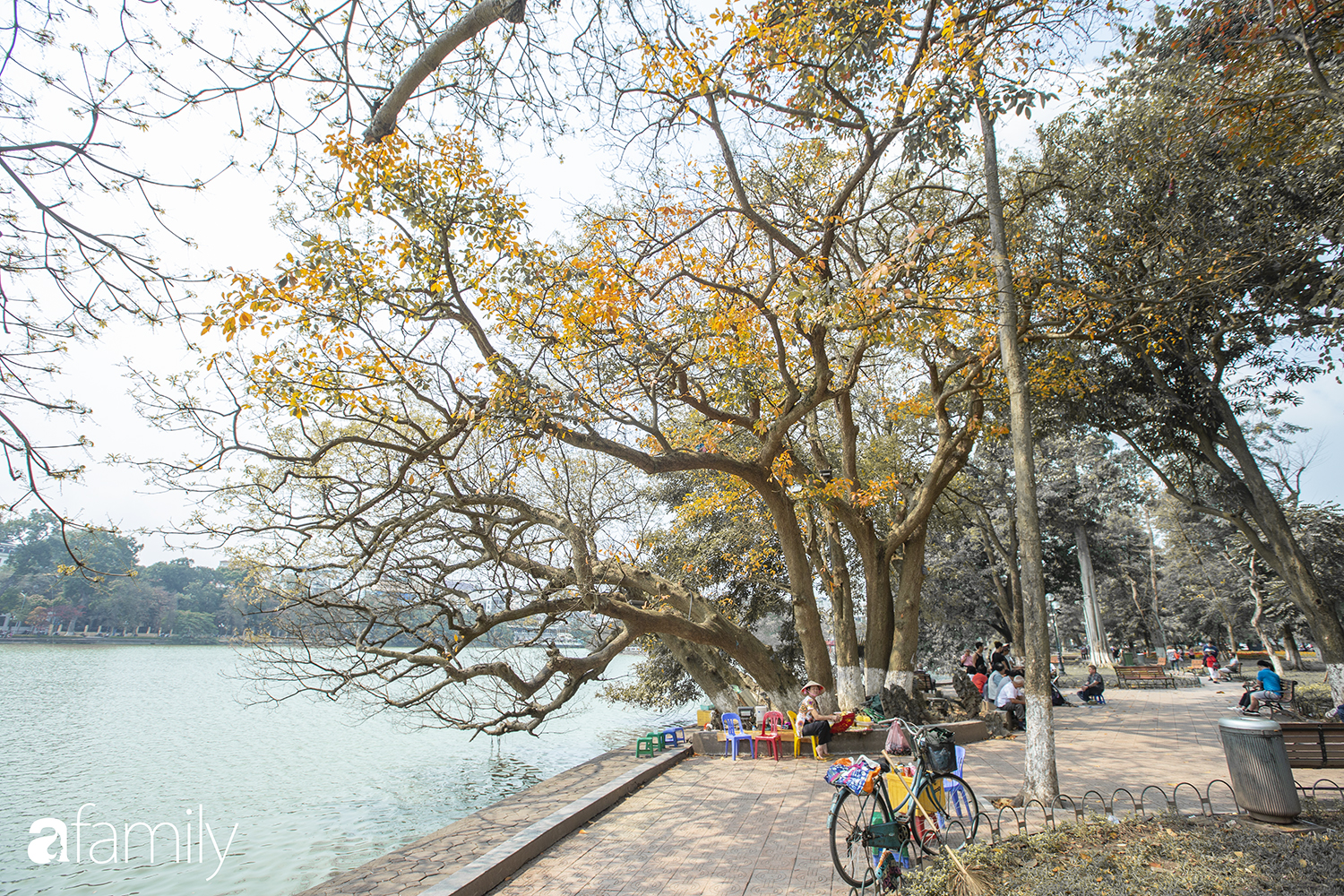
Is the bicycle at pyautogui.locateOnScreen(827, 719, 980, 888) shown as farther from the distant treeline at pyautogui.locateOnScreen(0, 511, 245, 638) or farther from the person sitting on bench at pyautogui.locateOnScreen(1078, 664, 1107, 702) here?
the distant treeline at pyautogui.locateOnScreen(0, 511, 245, 638)

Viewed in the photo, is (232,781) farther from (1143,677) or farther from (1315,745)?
(1143,677)

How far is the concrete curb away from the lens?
502 cm

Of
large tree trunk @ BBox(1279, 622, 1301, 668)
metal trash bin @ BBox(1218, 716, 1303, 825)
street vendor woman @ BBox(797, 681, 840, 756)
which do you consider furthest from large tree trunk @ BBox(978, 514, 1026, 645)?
metal trash bin @ BBox(1218, 716, 1303, 825)

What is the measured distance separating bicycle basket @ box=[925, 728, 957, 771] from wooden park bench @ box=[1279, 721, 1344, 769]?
4771 millimetres

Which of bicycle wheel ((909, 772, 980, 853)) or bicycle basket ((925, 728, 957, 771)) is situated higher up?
bicycle basket ((925, 728, 957, 771))

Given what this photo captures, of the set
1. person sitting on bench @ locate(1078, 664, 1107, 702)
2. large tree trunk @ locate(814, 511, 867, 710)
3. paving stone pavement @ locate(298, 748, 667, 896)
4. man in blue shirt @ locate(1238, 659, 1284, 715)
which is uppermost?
large tree trunk @ locate(814, 511, 867, 710)

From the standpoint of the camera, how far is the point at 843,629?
13.4 metres

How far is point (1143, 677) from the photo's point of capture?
2211 cm

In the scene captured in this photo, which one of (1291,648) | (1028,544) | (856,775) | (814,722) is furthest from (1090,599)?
(856,775)

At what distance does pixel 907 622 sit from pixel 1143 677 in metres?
14.5

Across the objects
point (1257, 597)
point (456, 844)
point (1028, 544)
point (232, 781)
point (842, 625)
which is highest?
point (1257, 597)

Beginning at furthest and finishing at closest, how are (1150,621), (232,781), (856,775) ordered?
(1150,621), (232,781), (856,775)

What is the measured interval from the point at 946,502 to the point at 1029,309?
341 inches

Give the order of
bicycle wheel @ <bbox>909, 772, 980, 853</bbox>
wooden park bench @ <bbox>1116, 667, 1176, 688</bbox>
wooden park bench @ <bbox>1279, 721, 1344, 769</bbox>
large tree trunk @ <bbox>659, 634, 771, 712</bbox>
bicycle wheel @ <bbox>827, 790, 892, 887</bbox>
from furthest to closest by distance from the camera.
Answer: wooden park bench @ <bbox>1116, 667, 1176, 688</bbox> < large tree trunk @ <bbox>659, 634, 771, 712</bbox> < wooden park bench @ <bbox>1279, 721, 1344, 769</bbox> < bicycle wheel @ <bbox>909, 772, 980, 853</bbox> < bicycle wheel @ <bbox>827, 790, 892, 887</bbox>
